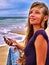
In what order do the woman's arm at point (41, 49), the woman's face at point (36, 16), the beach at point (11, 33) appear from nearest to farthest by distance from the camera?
the woman's arm at point (41, 49) < the woman's face at point (36, 16) < the beach at point (11, 33)

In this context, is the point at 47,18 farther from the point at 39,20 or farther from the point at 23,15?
the point at 23,15

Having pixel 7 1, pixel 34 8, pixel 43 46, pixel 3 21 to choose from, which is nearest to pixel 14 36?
pixel 3 21

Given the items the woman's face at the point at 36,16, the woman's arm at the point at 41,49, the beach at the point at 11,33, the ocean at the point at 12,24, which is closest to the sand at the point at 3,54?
the beach at the point at 11,33

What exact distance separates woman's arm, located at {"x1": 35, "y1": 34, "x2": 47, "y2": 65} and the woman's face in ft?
0.50

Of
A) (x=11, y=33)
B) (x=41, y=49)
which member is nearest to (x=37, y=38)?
(x=41, y=49)

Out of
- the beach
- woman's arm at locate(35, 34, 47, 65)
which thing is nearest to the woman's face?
woman's arm at locate(35, 34, 47, 65)

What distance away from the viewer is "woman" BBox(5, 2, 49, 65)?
121 centimetres

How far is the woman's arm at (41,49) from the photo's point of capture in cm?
120

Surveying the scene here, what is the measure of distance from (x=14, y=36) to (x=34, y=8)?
103 cm

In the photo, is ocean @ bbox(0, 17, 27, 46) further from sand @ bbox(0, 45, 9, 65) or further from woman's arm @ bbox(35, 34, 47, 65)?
woman's arm @ bbox(35, 34, 47, 65)

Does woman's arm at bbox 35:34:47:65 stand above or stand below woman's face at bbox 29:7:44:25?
below

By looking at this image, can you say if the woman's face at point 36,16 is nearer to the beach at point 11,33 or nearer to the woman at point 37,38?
the woman at point 37,38

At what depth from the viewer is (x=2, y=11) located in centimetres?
239

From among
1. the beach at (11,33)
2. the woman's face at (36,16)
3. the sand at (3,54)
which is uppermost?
the woman's face at (36,16)
